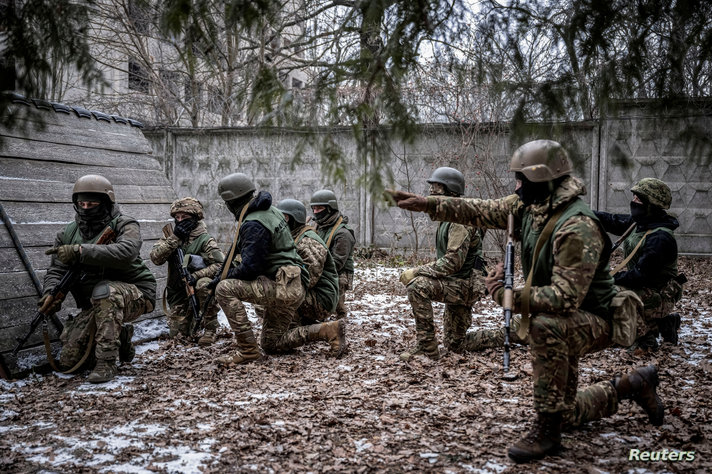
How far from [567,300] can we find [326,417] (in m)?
2.00

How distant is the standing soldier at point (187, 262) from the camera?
7.14 meters

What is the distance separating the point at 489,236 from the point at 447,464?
969 cm

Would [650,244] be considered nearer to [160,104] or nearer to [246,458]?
[246,458]

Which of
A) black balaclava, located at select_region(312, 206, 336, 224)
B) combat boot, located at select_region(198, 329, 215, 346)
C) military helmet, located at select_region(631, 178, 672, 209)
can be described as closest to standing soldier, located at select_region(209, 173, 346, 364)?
combat boot, located at select_region(198, 329, 215, 346)

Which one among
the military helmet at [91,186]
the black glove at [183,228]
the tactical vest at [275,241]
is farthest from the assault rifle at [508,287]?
the black glove at [183,228]

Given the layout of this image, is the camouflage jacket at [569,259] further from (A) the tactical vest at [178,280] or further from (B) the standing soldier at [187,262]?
(A) the tactical vest at [178,280]

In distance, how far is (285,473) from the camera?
11.3 ft

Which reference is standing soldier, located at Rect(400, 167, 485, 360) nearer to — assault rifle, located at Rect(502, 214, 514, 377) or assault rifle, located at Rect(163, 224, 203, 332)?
assault rifle, located at Rect(502, 214, 514, 377)

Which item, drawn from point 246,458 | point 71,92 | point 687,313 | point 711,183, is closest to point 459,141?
point 711,183

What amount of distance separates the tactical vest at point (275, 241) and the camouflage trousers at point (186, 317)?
4.48ft

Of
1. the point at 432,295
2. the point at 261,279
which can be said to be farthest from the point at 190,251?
the point at 432,295

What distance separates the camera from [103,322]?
555 centimetres

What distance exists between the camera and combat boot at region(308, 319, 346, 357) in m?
6.25

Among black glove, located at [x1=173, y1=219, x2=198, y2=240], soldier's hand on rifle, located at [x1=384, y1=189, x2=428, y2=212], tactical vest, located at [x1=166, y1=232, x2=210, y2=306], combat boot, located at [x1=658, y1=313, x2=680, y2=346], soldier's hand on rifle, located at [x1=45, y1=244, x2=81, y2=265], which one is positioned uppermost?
soldier's hand on rifle, located at [x1=384, y1=189, x2=428, y2=212]
